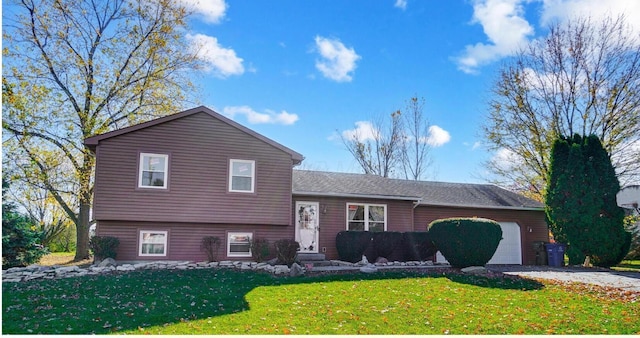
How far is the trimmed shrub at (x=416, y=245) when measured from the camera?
51.1 feet

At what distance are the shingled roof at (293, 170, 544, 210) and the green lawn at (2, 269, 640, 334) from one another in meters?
5.43

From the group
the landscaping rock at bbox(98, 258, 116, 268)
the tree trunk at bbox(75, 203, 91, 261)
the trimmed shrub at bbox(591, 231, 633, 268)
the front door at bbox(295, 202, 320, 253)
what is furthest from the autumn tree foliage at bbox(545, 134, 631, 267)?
the tree trunk at bbox(75, 203, 91, 261)

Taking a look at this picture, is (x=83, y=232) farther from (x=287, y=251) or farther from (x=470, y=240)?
(x=470, y=240)

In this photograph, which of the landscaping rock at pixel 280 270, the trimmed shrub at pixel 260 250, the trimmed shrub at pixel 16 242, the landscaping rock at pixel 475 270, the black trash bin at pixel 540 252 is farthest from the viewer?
the black trash bin at pixel 540 252

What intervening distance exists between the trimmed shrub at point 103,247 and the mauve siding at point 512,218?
35.3 ft

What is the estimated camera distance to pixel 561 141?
633 inches

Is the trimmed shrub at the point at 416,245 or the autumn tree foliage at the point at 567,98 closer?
the trimmed shrub at the point at 416,245

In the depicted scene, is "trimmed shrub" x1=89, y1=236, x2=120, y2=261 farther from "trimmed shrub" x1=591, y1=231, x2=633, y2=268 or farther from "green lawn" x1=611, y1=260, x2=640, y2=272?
"green lawn" x1=611, y1=260, x2=640, y2=272

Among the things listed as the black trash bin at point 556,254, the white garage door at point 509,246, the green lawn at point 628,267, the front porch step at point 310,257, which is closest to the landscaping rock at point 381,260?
the front porch step at point 310,257

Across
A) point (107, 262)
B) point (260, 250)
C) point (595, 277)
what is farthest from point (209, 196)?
point (595, 277)

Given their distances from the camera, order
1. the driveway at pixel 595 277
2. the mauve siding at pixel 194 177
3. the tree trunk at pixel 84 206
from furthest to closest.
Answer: the tree trunk at pixel 84 206 → the mauve siding at pixel 194 177 → the driveway at pixel 595 277

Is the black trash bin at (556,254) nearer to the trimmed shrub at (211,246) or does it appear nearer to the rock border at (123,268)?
the rock border at (123,268)

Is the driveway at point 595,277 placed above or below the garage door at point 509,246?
below

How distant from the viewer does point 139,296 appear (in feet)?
27.7
